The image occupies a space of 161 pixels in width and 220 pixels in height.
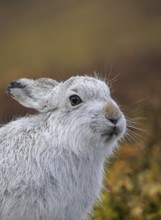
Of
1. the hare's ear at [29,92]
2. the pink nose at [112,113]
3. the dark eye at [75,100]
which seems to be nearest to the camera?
the pink nose at [112,113]

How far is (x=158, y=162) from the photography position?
7828mm

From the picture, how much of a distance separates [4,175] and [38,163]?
24cm

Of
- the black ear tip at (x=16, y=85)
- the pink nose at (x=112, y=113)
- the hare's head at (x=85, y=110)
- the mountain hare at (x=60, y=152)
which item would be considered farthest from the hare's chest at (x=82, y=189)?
the black ear tip at (x=16, y=85)

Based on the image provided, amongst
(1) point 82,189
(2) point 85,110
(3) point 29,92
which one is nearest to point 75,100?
(2) point 85,110

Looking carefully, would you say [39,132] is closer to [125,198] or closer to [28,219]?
[28,219]

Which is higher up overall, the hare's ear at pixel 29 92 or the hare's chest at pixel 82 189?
the hare's ear at pixel 29 92

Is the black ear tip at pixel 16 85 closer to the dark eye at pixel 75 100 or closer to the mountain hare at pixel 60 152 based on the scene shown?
A: the mountain hare at pixel 60 152

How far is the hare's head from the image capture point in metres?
5.11

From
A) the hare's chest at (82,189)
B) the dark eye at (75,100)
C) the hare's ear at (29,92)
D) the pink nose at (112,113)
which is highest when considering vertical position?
the hare's ear at (29,92)

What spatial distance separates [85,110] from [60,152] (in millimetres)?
334

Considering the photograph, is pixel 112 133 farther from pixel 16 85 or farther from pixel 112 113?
pixel 16 85

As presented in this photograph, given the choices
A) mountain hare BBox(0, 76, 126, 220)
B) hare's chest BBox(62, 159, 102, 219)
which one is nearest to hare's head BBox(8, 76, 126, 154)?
mountain hare BBox(0, 76, 126, 220)

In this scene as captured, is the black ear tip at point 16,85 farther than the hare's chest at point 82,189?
Yes

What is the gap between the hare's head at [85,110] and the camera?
511 centimetres
